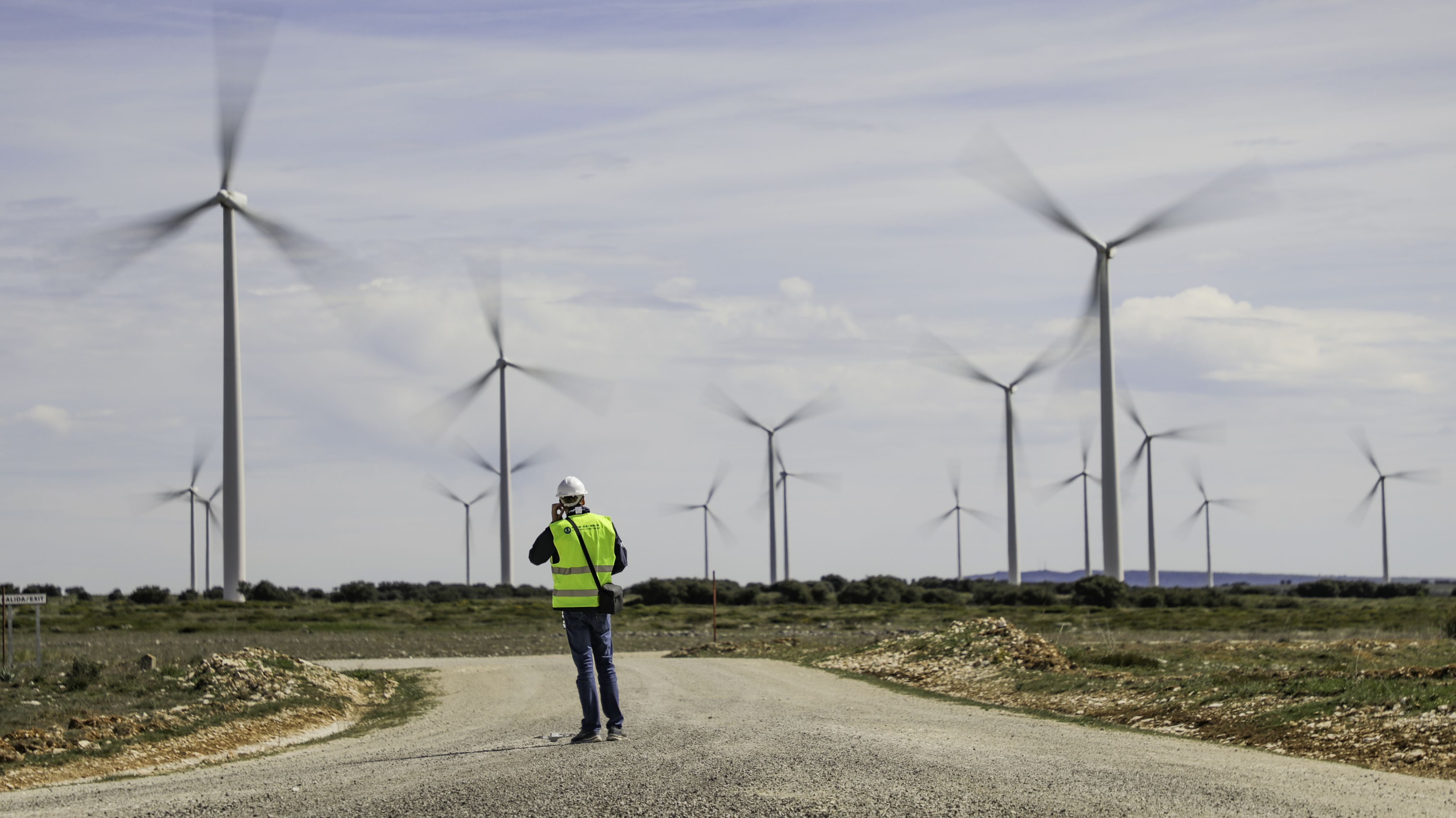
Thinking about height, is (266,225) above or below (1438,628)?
above

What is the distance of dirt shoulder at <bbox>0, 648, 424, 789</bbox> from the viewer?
1477 centimetres

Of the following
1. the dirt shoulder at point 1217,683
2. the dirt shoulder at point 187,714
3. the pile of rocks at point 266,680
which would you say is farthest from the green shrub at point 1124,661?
the pile of rocks at point 266,680

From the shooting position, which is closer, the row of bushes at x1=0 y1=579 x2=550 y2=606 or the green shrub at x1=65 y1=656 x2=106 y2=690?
the green shrub at x1=65 y1=656 x2=106 y2=690

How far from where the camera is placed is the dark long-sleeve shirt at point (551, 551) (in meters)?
13.2

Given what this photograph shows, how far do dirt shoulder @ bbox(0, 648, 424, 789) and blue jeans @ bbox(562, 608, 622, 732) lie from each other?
475 cm

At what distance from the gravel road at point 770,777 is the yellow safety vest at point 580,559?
4.85ft

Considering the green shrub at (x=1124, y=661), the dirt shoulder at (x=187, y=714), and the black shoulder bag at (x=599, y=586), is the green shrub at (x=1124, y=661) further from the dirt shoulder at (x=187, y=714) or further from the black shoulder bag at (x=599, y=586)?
the black shoulder bag at (x=599, y=586)

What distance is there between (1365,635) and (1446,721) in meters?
26.7

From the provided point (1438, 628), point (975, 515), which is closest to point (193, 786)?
point (1438, 628)

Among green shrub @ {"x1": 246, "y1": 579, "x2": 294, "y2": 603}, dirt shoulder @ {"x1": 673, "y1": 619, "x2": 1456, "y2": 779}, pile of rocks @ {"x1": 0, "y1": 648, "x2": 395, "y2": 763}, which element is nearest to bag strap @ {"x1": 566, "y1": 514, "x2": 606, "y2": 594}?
pile of rocks @ {"x1": 0, "y1": 648, "x2": 395, "y2": 763}

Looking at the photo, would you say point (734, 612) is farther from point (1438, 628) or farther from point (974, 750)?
point (974, 750)

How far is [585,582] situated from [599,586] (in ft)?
0.48

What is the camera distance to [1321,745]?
14180mm

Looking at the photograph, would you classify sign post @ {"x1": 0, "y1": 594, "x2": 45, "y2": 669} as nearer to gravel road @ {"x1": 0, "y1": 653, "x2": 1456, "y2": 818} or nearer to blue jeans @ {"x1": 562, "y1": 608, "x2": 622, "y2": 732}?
gravel road @ {"x1": 0, "y1": 653, "x2": 1456, "y2": 818}
